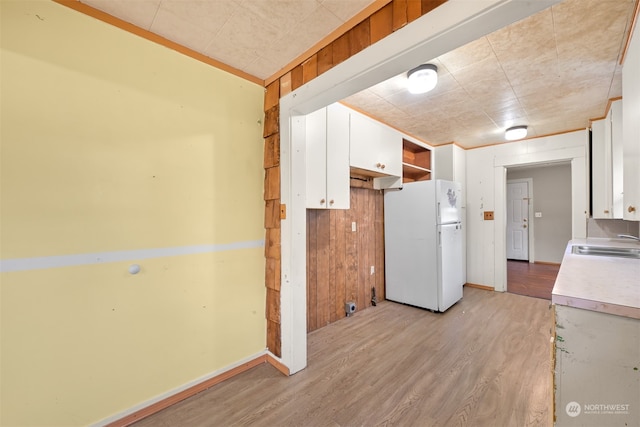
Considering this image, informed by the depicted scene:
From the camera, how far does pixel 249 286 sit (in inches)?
81.7

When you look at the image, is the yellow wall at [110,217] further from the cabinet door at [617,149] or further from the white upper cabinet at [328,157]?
the cabinet door at [617,149]

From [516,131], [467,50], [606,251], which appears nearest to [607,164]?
[516,131]

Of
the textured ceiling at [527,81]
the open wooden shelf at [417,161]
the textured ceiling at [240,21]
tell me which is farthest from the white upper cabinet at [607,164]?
the textured ceiling at [240,21]

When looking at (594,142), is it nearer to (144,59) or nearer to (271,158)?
(271,158)

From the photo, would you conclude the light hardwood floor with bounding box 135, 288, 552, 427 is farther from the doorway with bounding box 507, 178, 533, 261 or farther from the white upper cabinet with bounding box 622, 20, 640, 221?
Result: the doorway with bounding box 507, 178, 533, 261

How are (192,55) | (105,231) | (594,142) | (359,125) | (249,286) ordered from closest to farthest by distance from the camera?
(105,231)
(192,55)
(249,286)
(359,125)
(594,142)

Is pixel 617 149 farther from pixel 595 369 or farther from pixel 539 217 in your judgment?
pixel 539 217

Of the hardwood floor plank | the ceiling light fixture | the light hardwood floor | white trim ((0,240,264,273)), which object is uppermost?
the ceiling light fixture

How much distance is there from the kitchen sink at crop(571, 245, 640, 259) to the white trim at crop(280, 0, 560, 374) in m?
2.17

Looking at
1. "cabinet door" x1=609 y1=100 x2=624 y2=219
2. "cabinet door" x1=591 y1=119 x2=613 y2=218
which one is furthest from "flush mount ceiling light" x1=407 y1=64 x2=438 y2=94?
"cabinet door" x1=591 y1=119 x2=613 y2=218

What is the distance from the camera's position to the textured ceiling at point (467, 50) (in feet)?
4.63

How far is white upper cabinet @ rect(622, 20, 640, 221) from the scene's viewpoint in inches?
49.7

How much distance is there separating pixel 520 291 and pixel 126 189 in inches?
196

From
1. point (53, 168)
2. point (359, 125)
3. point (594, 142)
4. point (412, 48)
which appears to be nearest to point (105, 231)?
point (53, 168)
